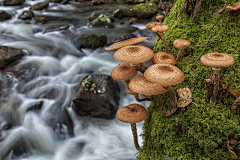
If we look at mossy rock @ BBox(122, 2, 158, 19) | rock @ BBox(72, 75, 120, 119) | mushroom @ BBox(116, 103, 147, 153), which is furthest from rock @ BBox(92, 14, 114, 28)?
mushroom @ BBox(116, 103, 147, 153)

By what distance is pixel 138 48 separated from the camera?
277 cm

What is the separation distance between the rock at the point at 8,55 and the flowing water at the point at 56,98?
0.32m

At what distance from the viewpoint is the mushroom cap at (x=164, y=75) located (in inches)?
85.9

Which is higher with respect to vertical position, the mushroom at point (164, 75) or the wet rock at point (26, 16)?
the mushroom at point (164, 75)

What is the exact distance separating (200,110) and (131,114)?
112cm

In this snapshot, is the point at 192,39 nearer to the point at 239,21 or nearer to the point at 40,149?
the point at 239,21

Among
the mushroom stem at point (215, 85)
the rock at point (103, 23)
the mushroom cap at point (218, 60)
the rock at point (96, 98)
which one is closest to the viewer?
the mushroom cap at point (218, 60)

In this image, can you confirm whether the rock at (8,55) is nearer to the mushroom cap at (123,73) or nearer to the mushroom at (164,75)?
the mushroom cap at (123,73)

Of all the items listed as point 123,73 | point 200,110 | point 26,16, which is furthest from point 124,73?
point 26,16

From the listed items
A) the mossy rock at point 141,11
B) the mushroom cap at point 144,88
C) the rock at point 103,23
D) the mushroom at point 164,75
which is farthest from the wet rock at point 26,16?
the mushroom at point 164,75

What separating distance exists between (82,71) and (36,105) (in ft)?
9.35

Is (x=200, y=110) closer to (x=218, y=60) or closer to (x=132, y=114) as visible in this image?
(x=218, y=60)

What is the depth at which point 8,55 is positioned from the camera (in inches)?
322

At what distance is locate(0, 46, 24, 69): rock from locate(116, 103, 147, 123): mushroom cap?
7529 mm
